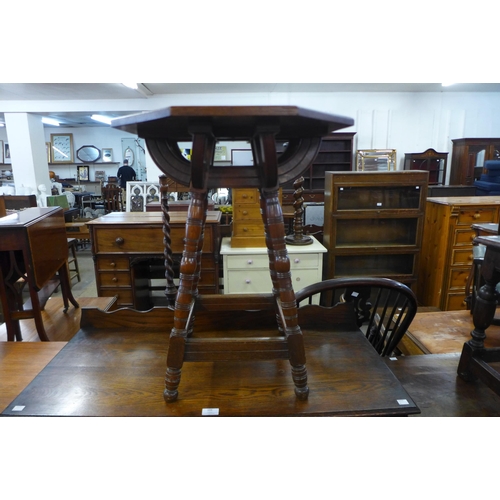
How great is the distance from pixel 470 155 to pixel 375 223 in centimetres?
382

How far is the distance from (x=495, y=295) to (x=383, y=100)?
5.77 m

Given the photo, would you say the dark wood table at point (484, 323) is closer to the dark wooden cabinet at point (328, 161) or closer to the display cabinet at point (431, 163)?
the dark wooden cabinet at point (328, 161)

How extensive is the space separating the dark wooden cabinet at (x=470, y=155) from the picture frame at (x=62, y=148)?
10.5 m

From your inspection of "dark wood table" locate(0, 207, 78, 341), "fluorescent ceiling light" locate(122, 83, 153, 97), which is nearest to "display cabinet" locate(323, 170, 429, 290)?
"dark wood table" locate(0, 207, 78, 341)

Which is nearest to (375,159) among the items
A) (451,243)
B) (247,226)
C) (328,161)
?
(328,161)

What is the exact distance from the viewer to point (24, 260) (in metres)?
1.83

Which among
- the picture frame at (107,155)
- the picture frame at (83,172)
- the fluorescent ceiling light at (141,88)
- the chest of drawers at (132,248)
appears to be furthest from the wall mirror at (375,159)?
the picture frame at (83,172)

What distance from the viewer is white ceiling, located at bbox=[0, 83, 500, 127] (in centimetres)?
521

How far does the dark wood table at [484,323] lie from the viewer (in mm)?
1265

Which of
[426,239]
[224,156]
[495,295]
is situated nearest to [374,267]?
[426,239]

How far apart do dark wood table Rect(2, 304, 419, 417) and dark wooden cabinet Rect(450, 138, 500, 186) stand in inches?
232

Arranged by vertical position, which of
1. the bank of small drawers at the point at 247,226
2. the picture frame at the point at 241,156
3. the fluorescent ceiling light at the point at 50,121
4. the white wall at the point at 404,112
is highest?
the fluorescent ceiling light at the point at 50,121

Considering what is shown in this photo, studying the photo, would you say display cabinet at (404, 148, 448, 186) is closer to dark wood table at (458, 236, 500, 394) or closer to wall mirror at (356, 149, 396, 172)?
wall mirror at (356, 149, 396, 172)
